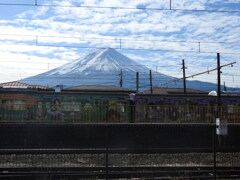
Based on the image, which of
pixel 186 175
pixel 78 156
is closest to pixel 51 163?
pixel 78 156

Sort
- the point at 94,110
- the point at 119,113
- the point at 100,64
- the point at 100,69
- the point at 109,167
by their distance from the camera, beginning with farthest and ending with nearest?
the point at 100,64 < the point at 100,69 < the point at 119,113 < the point at 94,110 < the point at 109,167

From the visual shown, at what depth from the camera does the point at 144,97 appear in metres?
24.6

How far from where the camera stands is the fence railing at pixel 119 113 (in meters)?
21.3

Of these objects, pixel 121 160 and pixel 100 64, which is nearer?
pixel 121 160

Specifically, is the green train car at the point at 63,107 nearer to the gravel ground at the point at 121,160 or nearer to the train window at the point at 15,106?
the train window at the point at 15,106

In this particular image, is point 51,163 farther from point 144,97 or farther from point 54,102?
point 144,97

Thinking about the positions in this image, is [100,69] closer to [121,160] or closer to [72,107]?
[72,107]

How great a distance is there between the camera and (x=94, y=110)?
22.2 metres

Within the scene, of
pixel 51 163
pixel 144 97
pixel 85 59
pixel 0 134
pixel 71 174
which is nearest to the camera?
pixel 71 174

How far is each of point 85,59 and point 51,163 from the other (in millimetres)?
140716

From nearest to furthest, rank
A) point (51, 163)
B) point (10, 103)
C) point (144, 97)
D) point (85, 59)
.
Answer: point (51, 163)
point (10, 103)
point (144, 97)
point (85, 59)

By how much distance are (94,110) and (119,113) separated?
1.91m

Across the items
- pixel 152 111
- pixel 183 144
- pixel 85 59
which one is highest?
pixel 85 59

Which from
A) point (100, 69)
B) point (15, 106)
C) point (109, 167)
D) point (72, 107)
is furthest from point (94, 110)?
point (100, 69)
